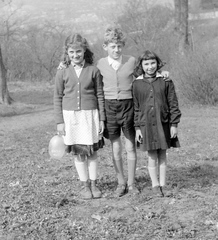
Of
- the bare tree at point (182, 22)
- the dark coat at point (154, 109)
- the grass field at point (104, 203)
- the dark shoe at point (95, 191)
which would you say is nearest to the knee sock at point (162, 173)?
the grass field at point (104, 203)

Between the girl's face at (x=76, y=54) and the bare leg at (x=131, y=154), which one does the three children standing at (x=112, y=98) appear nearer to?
the girl's face at (x=76, y=54)

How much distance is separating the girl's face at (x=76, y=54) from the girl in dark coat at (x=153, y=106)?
1.84 feet

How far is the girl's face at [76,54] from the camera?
13.4 ft

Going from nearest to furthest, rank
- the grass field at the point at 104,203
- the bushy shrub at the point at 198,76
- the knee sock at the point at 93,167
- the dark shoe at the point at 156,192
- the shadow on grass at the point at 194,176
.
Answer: the grass field at the point at 104,203
the dark shoe at the point at 156,192
the knee sock at the point at 93,167
the shadow on grass at the point at 194,176
the bushy shrub at the point at 198,76

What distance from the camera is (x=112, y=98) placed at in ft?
13.6

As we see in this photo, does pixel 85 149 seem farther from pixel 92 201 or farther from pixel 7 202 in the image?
pixel 7 202

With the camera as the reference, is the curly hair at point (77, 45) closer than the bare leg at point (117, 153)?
Yes

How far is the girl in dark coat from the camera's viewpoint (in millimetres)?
4113

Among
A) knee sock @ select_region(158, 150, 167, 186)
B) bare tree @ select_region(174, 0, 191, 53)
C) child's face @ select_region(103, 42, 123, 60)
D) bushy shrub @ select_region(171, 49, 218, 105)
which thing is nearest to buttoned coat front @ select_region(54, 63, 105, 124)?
child's face @ select_region(103, 42, 123, 60)

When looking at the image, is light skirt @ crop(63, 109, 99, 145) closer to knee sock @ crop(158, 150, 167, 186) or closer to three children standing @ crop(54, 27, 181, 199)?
three children standing @ crop(54, 27, 181, 199)

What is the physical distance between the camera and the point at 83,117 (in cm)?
416

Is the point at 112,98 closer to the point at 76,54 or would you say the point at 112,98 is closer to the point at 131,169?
the point at 76,54

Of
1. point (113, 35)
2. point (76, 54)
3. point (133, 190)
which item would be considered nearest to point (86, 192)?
point (133, 190)

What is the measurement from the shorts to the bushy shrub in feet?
31.2
